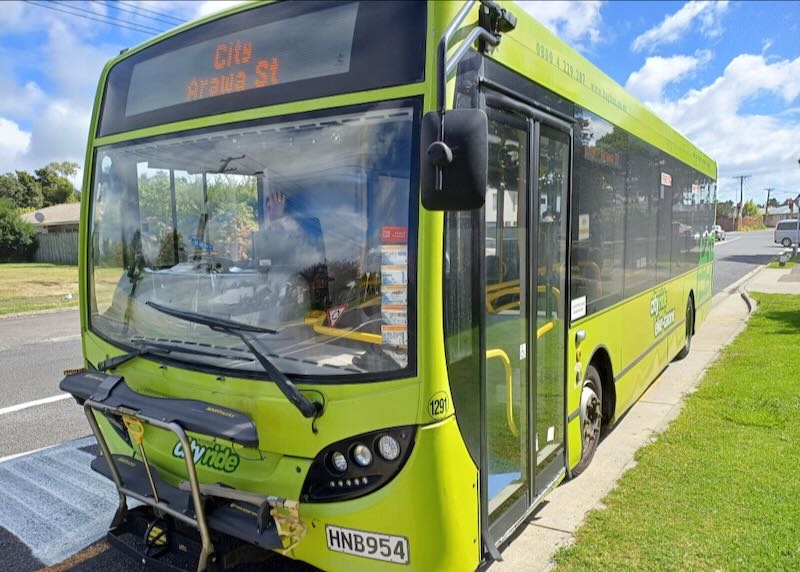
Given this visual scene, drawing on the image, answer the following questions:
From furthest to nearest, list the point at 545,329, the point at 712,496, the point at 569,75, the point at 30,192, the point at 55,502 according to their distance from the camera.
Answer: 1. the point at 30,192
2. the point at 55,502
3. the point at 712,496
4. the point at 569,75
5. the point at 545,329

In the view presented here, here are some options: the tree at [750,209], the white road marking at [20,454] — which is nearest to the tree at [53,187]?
the white road marking at [20,454]

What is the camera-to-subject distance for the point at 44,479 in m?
4.68

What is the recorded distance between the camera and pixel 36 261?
4053 cm

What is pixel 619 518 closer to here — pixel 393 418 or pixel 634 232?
pixel 393 418

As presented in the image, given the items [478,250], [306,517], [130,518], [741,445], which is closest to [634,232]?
[741,445]

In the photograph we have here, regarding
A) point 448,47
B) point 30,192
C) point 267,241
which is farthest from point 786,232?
point 30,192

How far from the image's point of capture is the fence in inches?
1501

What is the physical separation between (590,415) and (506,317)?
80.5 inches

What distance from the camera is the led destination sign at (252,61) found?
8.46ft

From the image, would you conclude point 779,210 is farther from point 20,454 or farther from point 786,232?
point 20,454

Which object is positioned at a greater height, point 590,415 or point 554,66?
point 554,66

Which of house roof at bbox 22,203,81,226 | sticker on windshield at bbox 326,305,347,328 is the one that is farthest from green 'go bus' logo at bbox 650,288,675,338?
house roof at bbox 22,203,81,226

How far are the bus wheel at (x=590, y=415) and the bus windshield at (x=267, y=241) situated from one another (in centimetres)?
251

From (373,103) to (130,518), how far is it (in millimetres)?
2489
